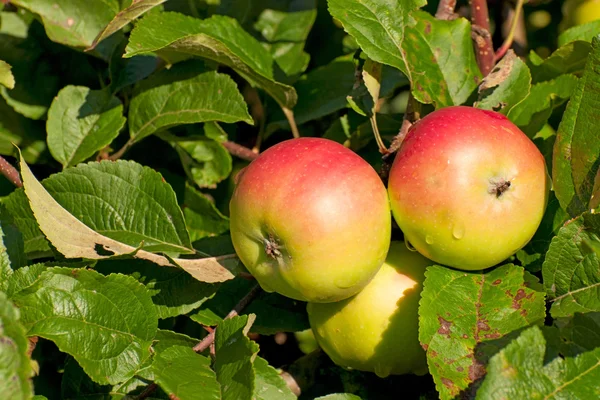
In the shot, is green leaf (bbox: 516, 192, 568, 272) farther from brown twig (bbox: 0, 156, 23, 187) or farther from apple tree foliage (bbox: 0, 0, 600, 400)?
brown twig (bbox: 0, 156, 23, 187)

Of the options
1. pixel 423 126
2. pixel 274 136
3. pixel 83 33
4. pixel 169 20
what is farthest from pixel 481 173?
pixel 83 33

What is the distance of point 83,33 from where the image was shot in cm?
151

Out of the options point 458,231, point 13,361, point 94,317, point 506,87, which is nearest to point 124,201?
point 94,317

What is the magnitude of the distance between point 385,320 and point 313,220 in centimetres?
21

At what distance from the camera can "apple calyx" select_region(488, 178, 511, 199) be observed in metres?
1.00

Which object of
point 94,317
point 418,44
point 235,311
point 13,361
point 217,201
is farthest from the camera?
point 217,201

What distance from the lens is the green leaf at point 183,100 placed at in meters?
1.32

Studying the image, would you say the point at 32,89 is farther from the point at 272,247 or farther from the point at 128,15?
the point at 272,247

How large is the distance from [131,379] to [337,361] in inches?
12.8

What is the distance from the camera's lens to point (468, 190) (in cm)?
100

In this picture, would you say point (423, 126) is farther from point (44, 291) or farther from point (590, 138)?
point (44, 291)

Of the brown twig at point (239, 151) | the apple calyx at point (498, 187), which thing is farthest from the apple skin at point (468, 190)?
the brown twig at point (239, 151)

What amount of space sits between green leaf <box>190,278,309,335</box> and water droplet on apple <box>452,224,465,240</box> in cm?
36

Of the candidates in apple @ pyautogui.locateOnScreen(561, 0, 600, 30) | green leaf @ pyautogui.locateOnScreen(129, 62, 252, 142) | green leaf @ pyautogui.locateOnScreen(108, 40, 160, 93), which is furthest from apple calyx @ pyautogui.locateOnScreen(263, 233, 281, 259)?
apple @ pyautogui.locateOnScreen(561, 0, 600, 30)
